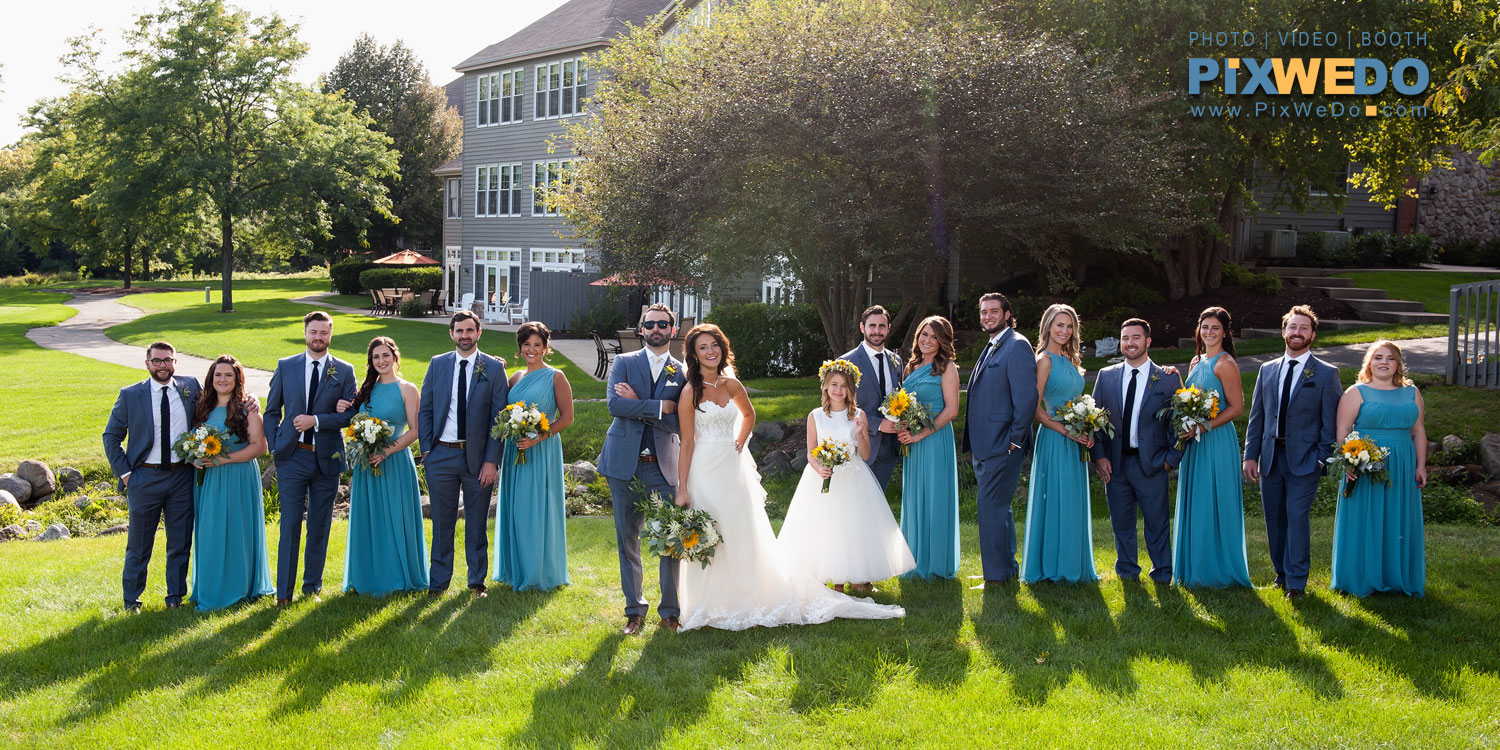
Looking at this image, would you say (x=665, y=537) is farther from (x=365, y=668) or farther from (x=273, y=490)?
(x=273, y=490)

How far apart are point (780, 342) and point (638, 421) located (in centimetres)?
1486

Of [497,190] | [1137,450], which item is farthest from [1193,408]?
[497,190]

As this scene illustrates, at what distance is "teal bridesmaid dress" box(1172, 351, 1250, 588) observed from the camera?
7691 millimetres

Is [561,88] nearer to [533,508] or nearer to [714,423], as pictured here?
[533,508]

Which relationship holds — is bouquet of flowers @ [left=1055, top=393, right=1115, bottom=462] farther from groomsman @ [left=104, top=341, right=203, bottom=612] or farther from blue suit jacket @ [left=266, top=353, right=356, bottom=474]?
groomsman @ [left=104, top=341, right=203, bottom=612]

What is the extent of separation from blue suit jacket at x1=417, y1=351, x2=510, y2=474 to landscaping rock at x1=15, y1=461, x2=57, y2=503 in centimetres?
915

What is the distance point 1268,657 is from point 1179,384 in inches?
88.9

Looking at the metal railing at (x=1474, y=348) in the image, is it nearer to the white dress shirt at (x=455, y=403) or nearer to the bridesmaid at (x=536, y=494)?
the bridesmaid at (x=536, y=494)

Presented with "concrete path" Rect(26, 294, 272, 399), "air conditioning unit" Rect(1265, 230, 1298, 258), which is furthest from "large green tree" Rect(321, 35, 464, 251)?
"air conditioning unit" Rect(1265, 230, 1298, 258)

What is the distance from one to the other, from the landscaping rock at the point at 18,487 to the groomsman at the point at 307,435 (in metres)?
8.32

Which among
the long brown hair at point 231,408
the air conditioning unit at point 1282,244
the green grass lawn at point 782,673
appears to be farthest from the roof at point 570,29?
the green grass lawn at point 782,673

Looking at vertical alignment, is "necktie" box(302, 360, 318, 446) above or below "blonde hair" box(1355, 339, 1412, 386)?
below

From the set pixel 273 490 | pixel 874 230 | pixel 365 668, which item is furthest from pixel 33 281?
pixel 365 668

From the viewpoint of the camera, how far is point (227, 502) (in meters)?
7.81
